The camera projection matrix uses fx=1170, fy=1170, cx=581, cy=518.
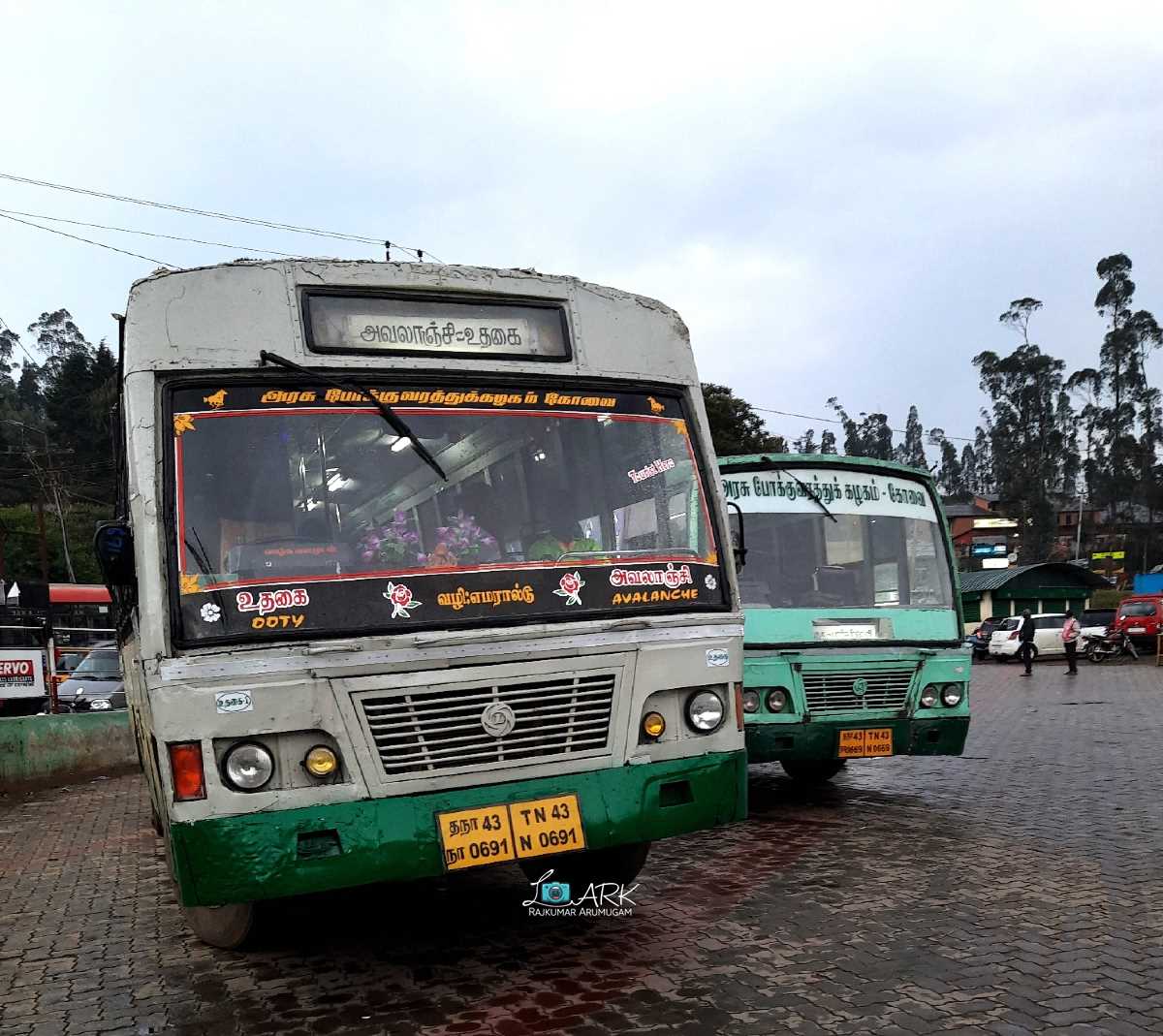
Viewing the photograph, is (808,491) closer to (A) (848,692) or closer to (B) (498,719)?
(A) (848,692)

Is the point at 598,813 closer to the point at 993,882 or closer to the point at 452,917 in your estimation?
the point at 452,917

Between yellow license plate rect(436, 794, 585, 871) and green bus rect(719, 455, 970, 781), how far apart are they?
3.57m

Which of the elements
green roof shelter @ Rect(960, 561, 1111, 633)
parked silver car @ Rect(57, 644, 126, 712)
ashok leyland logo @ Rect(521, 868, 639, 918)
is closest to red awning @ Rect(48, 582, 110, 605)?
parked silver car @ Rect(57, 644, 126, 712)

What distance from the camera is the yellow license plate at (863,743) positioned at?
8.22 metres

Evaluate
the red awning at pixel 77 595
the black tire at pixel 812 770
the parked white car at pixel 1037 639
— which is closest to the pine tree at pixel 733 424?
the parked white car at pixel 1037 639

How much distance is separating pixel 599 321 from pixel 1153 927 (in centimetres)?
377

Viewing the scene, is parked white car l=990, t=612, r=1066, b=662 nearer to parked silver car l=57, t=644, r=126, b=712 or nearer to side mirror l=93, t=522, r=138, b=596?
parked silver car l=57, t=644, r=126, b=712

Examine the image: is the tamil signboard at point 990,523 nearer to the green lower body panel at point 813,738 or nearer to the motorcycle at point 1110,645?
the motorcycle at point 1110,645

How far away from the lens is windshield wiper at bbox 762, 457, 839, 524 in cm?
889

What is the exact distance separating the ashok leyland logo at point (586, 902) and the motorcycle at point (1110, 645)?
3000cm

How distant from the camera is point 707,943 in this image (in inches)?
212

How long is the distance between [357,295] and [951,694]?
551cm

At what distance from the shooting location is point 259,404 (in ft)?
15.8

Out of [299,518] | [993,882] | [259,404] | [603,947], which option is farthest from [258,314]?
[993,882]
